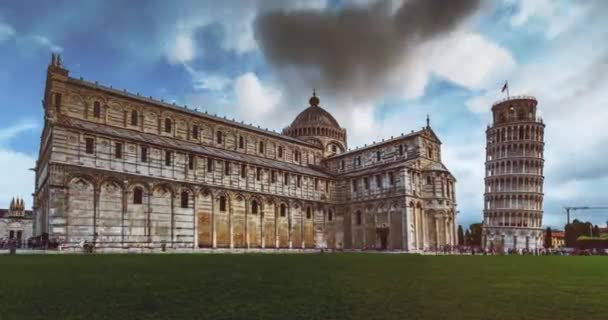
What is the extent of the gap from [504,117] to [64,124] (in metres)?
74.0

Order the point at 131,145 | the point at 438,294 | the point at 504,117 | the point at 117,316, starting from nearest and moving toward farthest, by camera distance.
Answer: the point at 117,316, the point at 438,294, the point at 131,145, the point at 504,117

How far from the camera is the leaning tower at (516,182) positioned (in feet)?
254

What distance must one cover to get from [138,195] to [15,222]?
48.4m

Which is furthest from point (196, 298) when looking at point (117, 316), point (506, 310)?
point (506, 310)

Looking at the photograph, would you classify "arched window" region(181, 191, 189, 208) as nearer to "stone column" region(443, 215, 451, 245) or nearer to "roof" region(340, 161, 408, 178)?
"roof" region(340, 161, 408, 178)

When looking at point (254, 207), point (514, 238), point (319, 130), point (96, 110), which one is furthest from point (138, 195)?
point (514, 238)

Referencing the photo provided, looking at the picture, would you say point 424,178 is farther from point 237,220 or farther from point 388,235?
point 237,220

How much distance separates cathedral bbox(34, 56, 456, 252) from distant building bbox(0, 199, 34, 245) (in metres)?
34.9

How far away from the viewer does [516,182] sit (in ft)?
258

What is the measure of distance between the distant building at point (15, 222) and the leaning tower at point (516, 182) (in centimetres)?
7813

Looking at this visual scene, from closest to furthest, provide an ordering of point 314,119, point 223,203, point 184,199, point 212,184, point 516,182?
point 184,199 → point 212,184 → point 223,203 → point 314,119 → point 516,182

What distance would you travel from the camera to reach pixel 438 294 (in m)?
10.3

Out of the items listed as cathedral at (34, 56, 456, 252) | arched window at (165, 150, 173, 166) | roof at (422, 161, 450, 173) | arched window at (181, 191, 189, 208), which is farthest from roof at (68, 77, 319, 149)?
roof at (422, 161, 450, 173)

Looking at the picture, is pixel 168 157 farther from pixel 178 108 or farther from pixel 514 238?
pixel 514 238
